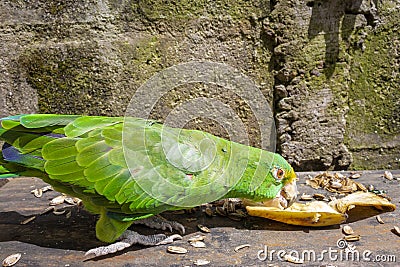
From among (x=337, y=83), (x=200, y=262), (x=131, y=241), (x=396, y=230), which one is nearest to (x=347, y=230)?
(x=396, y=230)

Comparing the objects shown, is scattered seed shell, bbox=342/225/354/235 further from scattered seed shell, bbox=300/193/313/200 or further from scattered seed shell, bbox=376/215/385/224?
scattered seed shell, bbox=300/193/313/200

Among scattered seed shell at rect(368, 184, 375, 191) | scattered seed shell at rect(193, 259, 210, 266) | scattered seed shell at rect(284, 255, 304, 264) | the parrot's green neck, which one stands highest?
the parrot's green neck

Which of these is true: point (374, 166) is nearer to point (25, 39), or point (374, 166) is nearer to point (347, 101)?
point (347, 101)

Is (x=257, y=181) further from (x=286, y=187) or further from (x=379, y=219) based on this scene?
(x=379, y=219)

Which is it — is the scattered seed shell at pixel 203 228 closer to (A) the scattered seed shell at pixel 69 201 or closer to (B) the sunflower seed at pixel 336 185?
(A) the scattered seed shell at pixel 69 201

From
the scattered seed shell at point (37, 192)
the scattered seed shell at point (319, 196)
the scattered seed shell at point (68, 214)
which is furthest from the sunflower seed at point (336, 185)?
the scattered seed shell at point (37, 192)

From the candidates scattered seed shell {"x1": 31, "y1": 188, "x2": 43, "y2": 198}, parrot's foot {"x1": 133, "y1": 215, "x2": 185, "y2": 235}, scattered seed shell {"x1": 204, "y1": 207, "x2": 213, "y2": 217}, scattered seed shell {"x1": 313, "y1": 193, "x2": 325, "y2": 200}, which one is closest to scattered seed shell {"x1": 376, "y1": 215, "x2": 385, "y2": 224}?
scattered seed shell {"x1": 313, "y1": 193, "x2": 325, "y2": 200}

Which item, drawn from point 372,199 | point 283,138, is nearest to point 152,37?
point 283,138
